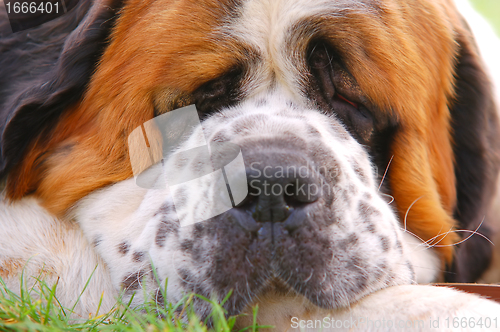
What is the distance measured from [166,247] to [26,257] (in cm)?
47

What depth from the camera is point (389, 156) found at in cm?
167

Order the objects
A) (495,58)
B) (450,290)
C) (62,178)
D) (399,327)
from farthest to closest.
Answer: (495,58), (62,178), (450,290), (399,327)

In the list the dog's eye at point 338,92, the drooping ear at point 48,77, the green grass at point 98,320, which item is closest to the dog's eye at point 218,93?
the dog's eye at point 338,92

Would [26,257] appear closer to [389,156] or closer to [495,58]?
[389,156]

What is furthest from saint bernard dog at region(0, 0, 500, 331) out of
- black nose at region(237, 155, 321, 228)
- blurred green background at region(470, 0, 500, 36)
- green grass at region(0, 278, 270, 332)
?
blurred green background at region(470, 0, 500, 36)

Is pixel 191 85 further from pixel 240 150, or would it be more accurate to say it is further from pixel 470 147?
pixel 470 147

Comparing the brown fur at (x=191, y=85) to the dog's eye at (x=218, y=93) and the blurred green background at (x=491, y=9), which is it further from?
the blurred green background at (x=491, y=9)

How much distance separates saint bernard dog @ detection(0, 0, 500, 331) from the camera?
123 cm

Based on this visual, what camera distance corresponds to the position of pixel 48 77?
1555mm

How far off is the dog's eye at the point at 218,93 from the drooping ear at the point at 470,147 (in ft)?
2.82

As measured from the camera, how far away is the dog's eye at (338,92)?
1530 millimetres

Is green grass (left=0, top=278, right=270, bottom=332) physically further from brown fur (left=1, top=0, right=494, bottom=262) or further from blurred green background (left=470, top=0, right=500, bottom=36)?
blurred green background (left=470, top=0, right=500, bottom=36)

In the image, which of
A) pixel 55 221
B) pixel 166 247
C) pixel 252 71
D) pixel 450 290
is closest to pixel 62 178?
pixel 55 221

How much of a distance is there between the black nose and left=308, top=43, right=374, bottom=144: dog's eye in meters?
0.44
